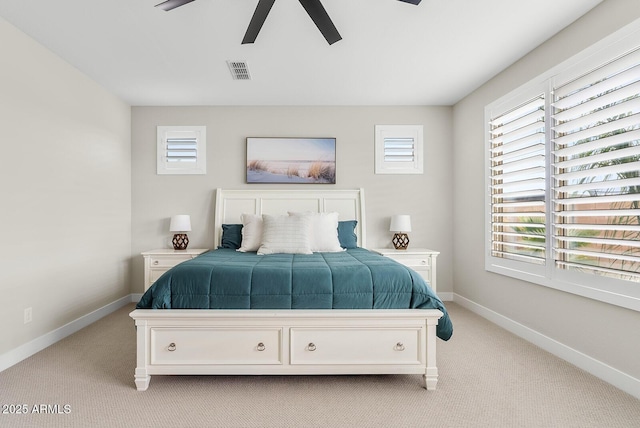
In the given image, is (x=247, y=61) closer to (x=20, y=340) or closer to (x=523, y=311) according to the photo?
(x=20, y=340)

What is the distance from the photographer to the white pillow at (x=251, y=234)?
11.7 ft

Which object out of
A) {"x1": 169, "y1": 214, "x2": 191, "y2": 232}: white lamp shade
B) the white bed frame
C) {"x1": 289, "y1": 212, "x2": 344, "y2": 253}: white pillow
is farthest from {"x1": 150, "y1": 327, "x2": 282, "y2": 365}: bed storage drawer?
{"x1": 169, "y1": 214, "x2": 191, "y2": 232}: white lamp shade

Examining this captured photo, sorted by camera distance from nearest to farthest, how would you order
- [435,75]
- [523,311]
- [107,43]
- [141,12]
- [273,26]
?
[141,12]
[273,26]
[107,43]
[523,311]
[435,75]

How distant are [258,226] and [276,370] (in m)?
1.79

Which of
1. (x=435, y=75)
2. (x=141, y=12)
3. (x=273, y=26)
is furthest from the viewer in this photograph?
(x=435, y=75)

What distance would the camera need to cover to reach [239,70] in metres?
3.32

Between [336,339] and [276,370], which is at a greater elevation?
[336,339]

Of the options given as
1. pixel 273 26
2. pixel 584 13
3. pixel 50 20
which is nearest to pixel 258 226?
pixel 273 26

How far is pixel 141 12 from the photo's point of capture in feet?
7.87

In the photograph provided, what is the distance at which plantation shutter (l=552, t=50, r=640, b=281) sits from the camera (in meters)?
2.11

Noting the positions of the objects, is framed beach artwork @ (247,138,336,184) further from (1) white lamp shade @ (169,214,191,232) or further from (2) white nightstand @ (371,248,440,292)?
(2) white nightstand @ (371,248,440,292)

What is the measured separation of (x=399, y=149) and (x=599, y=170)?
93.7 inches

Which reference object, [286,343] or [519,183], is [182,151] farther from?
[519,183]

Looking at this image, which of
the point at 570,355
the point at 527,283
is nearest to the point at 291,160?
the point at 527,283
